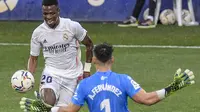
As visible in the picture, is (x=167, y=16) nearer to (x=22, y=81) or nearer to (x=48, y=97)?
(x=48, y=97)

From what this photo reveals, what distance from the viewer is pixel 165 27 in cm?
2245

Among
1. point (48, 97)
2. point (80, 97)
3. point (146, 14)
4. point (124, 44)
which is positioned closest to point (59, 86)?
point (48, 97)

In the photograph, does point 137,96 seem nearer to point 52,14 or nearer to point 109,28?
point 52,14

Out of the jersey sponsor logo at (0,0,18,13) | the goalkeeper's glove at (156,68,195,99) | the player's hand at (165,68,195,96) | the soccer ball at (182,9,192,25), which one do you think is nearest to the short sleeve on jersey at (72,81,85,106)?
the goalkeeper's glove at (156,68,195,99)

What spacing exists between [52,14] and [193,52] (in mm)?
8849

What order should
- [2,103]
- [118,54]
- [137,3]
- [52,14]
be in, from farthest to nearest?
[137,3] → [118,54] → [2,103] → [52,14]

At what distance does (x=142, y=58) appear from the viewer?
1806 centimetres

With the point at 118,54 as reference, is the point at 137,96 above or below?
above

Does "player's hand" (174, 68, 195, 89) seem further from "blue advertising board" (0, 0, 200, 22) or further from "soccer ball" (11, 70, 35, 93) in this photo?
"blue advertising board" (0, 0, 200, 22)

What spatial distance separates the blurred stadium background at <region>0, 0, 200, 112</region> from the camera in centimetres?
1402

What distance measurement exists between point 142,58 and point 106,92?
33.5 ft

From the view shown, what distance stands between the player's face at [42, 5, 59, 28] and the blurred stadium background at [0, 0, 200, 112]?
267cm

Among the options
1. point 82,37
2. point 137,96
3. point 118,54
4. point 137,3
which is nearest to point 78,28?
point 82,37

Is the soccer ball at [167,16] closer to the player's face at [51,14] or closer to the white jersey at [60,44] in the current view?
the white jersey at [60,44]
